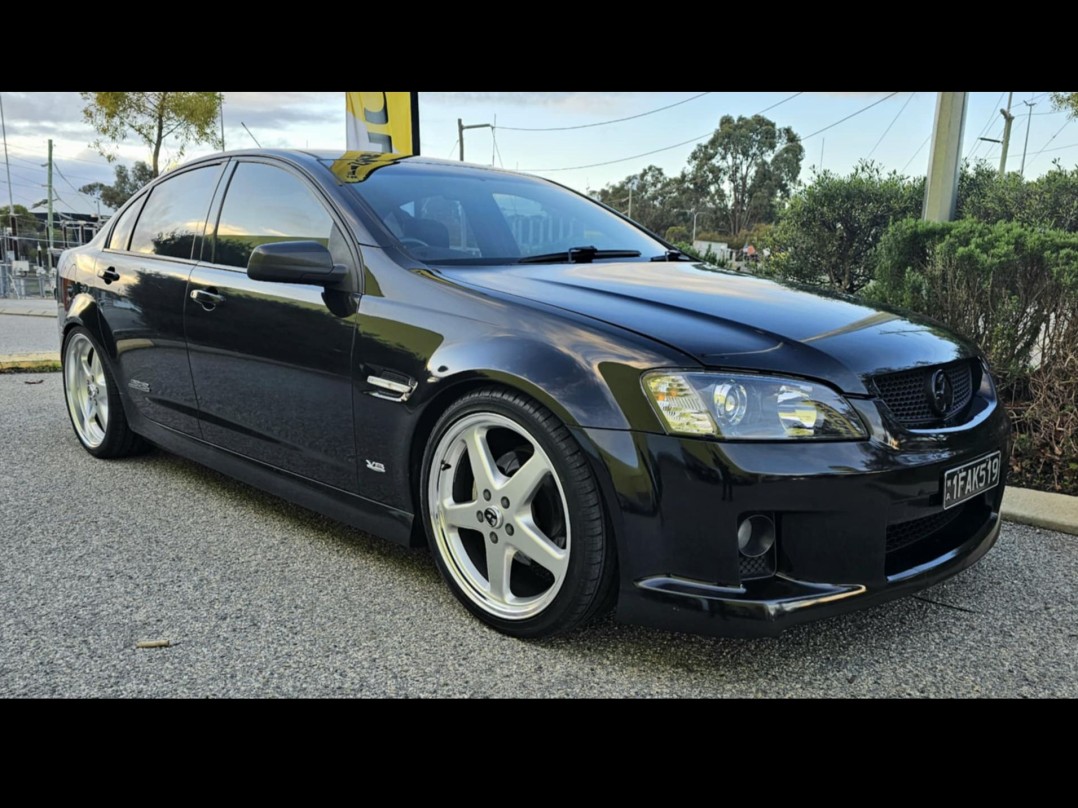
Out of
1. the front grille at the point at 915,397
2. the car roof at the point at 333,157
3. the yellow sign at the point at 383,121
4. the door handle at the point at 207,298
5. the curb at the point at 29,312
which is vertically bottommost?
the curb at the point at 29,312

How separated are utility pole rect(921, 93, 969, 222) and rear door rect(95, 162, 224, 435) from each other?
4940mm

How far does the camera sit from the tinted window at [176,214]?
12.3 feet

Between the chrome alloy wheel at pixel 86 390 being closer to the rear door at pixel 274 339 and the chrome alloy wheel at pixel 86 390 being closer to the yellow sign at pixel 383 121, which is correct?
the rear door at pixel 274 339

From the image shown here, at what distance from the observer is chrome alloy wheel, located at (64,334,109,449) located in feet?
14.6

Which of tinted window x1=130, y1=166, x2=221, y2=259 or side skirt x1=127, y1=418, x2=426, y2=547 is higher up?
tinted window x1=130, y1=166, x2=221, y2=259

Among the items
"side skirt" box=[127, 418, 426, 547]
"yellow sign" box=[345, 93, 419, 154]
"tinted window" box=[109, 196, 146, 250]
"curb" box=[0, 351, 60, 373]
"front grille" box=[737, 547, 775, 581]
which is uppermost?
"yellow sign" box=[345, 93, 419, 154]

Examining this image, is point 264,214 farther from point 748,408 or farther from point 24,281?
point 24,281

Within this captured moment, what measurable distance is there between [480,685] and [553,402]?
762mm

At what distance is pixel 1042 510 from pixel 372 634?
2.90 meters

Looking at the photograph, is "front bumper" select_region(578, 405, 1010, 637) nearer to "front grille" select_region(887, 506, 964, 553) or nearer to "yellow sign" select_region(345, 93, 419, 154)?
"front grille" select_region(887, 506, 964, 553)

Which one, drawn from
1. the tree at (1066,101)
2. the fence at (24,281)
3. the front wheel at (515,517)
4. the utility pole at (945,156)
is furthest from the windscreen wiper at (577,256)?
the fence at (24,281)

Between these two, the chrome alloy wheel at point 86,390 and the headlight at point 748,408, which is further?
the chrome alloy wheel at point 86,390

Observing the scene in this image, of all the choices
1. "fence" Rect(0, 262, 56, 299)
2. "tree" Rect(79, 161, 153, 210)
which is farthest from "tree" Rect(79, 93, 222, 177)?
"tree" Rect(79, 161, 153, 210)

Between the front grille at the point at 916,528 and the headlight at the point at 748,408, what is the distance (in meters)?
0.35
